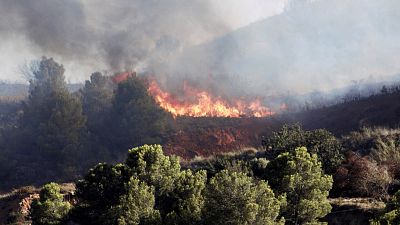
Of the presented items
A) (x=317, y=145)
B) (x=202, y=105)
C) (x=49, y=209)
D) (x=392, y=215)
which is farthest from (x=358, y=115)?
(x=49, y=209)

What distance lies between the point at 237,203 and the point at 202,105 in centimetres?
7260

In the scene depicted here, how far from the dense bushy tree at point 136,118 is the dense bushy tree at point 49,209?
4092cm

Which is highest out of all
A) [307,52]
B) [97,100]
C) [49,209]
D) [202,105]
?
[307,52]

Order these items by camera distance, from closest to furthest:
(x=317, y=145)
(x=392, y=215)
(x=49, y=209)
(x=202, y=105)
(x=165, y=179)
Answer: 1. (x=392, y=215)
2. (x=165, y=179)
3. (x=49, y=209)
4. (x=317, y=145)
5. (x=202, y=105)

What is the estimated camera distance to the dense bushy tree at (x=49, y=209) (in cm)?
3139

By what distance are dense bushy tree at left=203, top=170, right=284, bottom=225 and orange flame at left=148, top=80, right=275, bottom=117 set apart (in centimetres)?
6632

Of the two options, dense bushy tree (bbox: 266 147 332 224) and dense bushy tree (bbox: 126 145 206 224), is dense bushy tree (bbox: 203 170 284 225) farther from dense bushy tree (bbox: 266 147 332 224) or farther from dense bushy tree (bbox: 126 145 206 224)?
dense bushy tree (bbox: 126 145 206 224)

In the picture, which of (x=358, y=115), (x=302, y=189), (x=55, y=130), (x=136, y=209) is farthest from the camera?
(x=55, y=130)

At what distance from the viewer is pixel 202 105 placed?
307 ft

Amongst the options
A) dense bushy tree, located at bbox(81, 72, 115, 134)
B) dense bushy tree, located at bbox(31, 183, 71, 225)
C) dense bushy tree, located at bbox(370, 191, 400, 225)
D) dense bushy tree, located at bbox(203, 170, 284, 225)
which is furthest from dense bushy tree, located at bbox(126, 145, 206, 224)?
dense bushy tree, located at bbox(81, 72, 115, 134)

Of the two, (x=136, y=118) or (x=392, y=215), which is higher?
(x=136, y=118)

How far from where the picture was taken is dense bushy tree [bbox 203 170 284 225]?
2088cm

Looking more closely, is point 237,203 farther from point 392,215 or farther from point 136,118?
point 136,118

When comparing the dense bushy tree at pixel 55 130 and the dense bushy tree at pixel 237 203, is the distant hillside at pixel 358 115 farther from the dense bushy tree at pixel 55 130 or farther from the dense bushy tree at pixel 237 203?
the dense bushy tree at pixel 55 130
